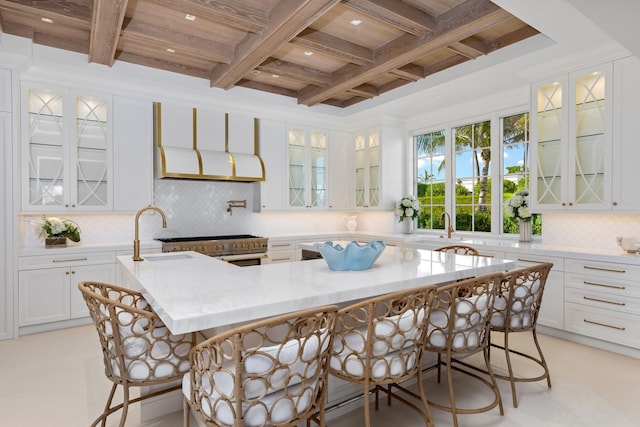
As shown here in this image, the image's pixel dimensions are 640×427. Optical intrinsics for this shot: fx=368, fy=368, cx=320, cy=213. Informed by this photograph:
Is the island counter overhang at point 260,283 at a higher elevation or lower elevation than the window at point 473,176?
lower

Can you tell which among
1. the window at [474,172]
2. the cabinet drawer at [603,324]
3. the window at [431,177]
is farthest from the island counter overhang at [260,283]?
the window at [431,177]

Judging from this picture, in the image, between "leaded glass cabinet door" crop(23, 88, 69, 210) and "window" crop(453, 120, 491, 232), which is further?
"window" crop(453, 120, 491, 232)

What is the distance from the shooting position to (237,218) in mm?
5332

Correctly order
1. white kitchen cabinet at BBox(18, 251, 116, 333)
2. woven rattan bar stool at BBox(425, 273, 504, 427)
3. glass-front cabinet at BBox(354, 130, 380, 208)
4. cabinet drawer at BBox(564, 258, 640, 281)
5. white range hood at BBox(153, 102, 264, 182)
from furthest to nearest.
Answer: glass-front cabinet at BBox(354, 130, 380, 208), white range hood at BBox(153, 102, 264, 182), white kitchen cabinet at BBox(18, 251, 116, 333), cabinet drawer at BBox(564, 258, 640, 281), woven rattan bar stool at BBox(425, 273, 504, 427)

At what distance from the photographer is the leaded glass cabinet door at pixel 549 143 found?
12.1ft

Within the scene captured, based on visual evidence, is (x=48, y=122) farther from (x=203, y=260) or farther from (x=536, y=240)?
(x=536, y=240)

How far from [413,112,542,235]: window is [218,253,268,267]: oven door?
2645mm

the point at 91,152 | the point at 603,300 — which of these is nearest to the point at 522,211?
the point at 603,300

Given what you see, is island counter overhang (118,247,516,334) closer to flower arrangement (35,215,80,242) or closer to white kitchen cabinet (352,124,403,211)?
flower arrangement (35,215,80,242)

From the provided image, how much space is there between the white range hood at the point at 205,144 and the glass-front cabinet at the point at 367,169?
1753 mm

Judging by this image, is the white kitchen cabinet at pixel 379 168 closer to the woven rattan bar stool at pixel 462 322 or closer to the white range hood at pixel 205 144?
the white range hood at pixel 205 144

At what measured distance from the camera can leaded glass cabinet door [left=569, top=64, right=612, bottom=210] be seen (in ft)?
11.1

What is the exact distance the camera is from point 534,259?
144 inches

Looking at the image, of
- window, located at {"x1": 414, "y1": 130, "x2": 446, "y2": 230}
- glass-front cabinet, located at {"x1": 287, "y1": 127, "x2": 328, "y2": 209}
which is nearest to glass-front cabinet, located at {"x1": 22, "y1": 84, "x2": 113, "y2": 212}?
glass-front cabinet, located at {"x1": 287, "y1": 127, "x2": 328, "y2": 209}
